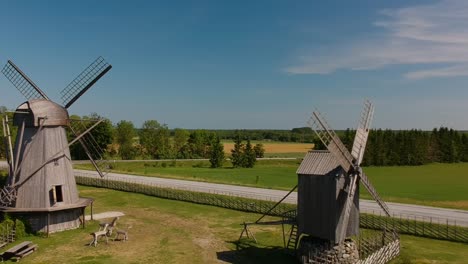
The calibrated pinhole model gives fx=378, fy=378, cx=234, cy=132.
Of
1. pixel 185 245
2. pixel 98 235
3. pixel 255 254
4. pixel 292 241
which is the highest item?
pixel 98 235

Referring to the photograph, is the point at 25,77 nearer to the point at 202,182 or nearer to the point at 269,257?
the point at 269,257

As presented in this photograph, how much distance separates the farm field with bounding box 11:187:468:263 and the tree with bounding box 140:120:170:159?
7528 centimetres

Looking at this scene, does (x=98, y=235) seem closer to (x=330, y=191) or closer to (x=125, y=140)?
(x=330, y=191)

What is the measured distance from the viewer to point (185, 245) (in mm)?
27484

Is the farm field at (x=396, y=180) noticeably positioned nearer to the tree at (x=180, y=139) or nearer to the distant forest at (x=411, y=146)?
the distant forest at (x=411, y=146)

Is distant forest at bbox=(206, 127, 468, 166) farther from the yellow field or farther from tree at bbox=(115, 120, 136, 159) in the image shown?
tree at bbox=(115, 120, 136, 159)

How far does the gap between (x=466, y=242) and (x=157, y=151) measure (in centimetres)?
9325

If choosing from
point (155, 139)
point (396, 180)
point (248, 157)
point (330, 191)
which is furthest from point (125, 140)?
point (330, 191)

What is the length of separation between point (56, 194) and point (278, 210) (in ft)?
69.5

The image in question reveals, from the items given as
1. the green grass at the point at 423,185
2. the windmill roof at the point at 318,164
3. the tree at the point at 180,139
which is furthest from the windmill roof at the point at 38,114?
the tree at the point at 180,139

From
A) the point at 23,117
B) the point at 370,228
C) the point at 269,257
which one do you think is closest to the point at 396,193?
the point at 370,228

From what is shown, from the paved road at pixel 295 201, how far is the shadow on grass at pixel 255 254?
52.7 feet

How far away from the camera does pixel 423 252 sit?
26047 millimetres

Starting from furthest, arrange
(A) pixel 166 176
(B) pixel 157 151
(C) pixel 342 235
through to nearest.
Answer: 1. (B) pixel 157 151
2. (A) pixel 166 176
3. (C) pixel 342 235
